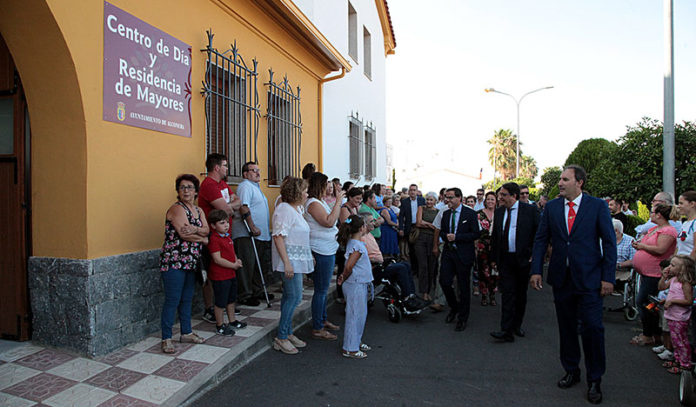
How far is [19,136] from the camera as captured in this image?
4211 mm

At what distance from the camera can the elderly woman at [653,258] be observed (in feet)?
15.7

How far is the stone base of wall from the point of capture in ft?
12.9

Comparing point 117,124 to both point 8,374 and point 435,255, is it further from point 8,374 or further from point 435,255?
point 435,255

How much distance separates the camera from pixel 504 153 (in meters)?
66.4

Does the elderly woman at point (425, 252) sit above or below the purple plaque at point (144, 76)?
below

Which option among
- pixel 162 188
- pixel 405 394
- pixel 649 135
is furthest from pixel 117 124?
pixel 649 135

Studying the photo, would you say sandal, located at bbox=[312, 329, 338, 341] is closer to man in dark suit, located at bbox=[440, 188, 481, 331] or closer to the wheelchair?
the wheelchair

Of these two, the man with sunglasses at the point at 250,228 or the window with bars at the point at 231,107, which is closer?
the man with sunglasses at the point at 250,228

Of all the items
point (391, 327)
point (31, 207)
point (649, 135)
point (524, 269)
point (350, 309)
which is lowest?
point (391, 327)

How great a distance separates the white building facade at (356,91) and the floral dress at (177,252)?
6066 millimetres

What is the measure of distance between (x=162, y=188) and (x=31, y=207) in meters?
1.23

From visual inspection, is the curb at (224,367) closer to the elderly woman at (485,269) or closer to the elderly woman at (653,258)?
the elderly woman at (485,269)

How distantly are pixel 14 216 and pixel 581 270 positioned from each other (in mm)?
5344

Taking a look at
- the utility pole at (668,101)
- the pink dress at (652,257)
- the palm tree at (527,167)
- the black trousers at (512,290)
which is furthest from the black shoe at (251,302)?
the palm tree at (527,167)
